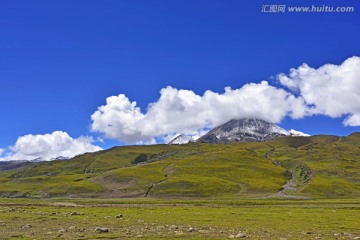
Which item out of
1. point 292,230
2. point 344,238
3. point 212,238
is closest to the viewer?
point 212,238

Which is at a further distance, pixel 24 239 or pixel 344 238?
pixel 344 238

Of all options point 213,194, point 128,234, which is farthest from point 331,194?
point 128,234

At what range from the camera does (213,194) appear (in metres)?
196

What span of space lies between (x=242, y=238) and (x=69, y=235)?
15477 millimetres

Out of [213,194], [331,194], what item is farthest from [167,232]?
[331,194]

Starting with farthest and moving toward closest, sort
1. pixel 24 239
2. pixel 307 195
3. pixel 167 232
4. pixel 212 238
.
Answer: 1. pixel 307 195
2. pixel 167 232
3. pixel 212 238
4. pixel 24 239

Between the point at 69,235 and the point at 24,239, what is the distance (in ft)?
14.4

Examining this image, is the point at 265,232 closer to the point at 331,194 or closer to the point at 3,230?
the point at 3,230

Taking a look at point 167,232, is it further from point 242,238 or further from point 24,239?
point 24,239

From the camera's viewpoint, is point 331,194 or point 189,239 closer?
point 189,239

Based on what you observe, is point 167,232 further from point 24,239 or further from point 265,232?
point 24,239

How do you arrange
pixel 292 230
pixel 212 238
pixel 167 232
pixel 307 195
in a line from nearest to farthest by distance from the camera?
pixel 212 238, pixel 167 232, pixel 292 230, pixel 307 195

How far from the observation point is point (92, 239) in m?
33.0

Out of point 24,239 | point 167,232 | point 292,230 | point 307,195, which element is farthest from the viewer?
point 307,195
